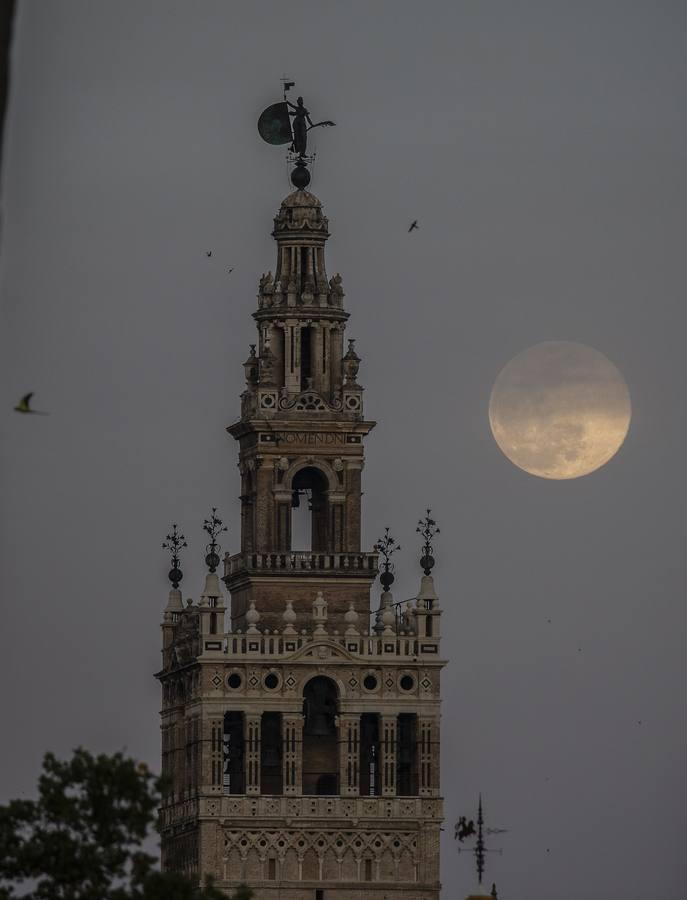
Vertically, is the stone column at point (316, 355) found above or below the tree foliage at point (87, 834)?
above

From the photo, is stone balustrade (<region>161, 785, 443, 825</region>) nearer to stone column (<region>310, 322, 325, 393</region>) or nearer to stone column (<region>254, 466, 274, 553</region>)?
stone column (<region>254, 466, 274, 553</region>)

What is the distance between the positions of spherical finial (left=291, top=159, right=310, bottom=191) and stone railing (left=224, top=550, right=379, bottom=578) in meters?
13.7

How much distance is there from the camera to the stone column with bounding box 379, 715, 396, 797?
170875 millimetres

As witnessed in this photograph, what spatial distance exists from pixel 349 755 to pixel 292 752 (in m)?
2.03

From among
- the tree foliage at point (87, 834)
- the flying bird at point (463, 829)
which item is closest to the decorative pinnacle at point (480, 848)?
the flying bird at point (463, 829)

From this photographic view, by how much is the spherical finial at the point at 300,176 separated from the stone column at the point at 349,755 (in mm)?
19650

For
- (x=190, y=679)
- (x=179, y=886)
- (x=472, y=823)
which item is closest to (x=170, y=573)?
(x=190, y=679)

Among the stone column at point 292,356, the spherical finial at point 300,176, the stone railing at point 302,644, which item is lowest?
the stone railing at point 302,644

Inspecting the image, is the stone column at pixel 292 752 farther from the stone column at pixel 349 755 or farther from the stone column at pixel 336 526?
the stone column at pixel 336 526

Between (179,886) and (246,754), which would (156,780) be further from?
(246,754)

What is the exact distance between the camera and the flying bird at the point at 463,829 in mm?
161000

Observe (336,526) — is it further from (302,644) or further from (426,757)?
(426,757)

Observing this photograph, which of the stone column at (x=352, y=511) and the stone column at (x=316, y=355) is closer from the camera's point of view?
the stone column at (x=352, y=511)

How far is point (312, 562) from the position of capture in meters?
172
